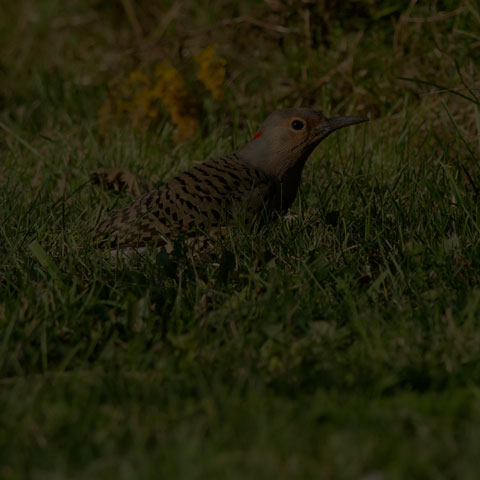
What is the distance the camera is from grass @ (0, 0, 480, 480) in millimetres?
2379

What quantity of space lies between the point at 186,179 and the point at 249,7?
135 inches

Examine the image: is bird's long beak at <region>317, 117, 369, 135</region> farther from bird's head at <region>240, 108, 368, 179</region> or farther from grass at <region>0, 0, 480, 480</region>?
grass at <region>0, 0, 480, 480</region>

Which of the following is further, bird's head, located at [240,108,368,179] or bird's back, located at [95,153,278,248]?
bird's head, located at [240,108,368,179]

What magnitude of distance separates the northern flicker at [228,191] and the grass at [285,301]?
0.63ft

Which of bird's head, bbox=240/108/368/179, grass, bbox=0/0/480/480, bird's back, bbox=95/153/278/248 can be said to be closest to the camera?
grass, bbox=0/0/480/480

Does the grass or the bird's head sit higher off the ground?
the bird's head

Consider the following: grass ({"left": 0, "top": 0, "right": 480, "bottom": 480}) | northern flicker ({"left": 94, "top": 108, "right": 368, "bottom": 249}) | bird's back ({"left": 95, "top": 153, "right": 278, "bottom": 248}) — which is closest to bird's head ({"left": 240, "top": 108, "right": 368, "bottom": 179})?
northern flicker ({"left": 94, "top": 108, "right": 368, "bottom": 249})

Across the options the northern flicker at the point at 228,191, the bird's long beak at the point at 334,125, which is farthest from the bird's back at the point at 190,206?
the bird's long beak at the point at 334,125

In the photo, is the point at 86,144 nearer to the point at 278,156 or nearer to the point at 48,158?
the point at 48,158

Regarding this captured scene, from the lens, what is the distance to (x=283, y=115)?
183 inches

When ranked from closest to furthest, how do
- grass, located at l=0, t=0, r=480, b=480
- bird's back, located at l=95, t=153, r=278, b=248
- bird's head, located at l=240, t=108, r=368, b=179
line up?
1. grass, located at l=0, t=0, r=480, b=480
2. bird's back, located at l=95, t=153, r=278, b=248
3. bird's head, located at l=240, t=108, r=368, b=179

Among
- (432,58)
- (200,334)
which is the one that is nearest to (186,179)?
(200,334)

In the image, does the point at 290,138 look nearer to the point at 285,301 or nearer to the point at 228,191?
the point at 228,191

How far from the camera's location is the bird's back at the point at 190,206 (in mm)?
4141
